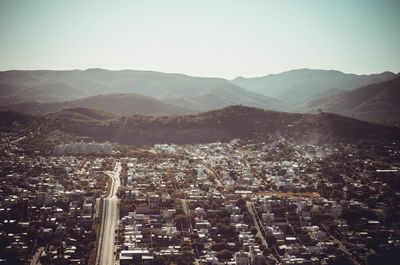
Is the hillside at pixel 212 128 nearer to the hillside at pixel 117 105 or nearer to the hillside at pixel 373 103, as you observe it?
the hillside at pixel 373 103

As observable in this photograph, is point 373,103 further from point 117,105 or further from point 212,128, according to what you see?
point 117,105

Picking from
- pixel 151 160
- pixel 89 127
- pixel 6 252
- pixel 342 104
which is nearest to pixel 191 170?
pixel 151 160

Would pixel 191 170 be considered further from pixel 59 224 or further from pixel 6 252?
pixel 6 252

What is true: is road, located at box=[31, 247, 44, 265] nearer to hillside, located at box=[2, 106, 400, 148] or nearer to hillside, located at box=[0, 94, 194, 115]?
hillside, located at box=[2, 106, 400, 148]

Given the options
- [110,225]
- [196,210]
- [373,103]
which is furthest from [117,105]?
[110,225]

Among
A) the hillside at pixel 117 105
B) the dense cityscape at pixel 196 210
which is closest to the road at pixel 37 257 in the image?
the dense cityscape at pixel 196 210

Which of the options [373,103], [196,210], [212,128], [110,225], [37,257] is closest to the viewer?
[37,257]

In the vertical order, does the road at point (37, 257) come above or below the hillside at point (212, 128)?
below
